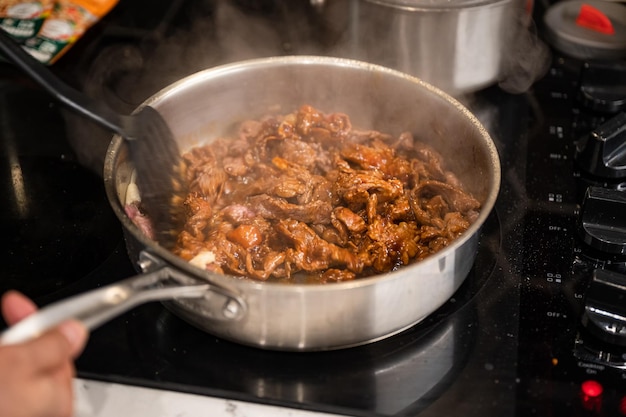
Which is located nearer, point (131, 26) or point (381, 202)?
point (381, 202)

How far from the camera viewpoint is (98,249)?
132 centimetres

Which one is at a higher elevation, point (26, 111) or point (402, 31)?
point (402, 31)

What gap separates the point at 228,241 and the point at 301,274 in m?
0.14

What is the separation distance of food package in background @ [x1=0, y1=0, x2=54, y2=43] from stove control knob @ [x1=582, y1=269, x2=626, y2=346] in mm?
1403

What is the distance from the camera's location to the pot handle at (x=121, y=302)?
781mm

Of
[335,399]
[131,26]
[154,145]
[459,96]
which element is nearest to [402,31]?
[459,96]

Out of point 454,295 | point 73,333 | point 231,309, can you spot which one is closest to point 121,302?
point 73,333

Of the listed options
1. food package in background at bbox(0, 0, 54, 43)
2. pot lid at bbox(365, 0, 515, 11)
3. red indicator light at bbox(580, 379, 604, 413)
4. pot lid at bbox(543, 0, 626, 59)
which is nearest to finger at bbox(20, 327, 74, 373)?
red indicator light at bbox(580, 379, 604, 413)

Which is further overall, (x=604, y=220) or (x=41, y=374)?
(x=604, y=220)

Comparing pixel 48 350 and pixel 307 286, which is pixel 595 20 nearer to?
pixel 307 286

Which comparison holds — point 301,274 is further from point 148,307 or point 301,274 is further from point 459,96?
point 459,96

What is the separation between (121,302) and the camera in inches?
33.8

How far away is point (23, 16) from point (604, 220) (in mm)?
1434

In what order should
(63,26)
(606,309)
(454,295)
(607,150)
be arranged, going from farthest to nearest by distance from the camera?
(63,26)
(607,150)
(454,295)
(606,309)
